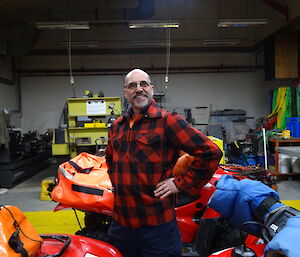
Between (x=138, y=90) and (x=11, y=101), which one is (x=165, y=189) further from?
(x=11, y=101)

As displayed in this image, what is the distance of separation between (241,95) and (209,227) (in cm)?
760

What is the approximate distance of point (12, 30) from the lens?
7.45 metres

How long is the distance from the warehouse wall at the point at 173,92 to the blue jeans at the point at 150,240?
7.32 metres

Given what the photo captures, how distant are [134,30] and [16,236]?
824 centimetres

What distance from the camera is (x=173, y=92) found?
868 cm

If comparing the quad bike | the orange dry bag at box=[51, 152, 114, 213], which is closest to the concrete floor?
the quad bike

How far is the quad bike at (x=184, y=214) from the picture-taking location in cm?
189

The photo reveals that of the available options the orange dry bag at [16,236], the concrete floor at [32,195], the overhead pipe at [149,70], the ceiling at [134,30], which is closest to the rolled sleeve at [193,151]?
the orange dry bag at [16,236]

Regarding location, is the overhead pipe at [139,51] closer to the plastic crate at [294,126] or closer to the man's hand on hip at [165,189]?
the plastic crate at [294,126]

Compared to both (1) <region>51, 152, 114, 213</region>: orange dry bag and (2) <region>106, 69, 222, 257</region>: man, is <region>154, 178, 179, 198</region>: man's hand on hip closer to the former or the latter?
(2) <region>106, 69, 222, 257</region>: man

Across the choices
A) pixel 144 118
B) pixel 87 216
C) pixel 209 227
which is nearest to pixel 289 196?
pixel 209 227

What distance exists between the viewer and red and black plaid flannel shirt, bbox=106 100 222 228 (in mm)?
1250

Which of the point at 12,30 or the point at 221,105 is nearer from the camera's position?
the point at 12,30

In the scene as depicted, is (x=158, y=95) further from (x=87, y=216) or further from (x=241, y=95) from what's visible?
(x=87, y=216)
